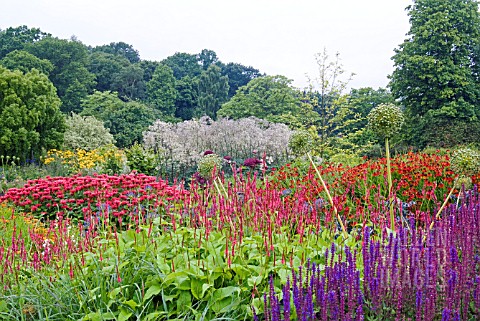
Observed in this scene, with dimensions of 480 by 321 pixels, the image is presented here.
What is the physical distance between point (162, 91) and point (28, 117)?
23445 millimetres

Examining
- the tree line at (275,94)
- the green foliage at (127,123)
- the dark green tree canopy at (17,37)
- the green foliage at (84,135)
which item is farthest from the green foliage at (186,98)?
the green foliage at (84,135)

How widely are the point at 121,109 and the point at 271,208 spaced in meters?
25.5

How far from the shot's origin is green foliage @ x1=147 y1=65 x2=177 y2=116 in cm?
3716

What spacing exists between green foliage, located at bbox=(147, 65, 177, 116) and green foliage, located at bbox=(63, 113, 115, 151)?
18.4 meters

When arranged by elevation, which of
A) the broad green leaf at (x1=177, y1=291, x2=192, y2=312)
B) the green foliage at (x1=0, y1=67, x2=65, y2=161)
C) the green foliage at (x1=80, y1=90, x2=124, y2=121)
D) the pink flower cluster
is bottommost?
the broad green leaf at (x1=177, y1=291, x2=192, y2=312)

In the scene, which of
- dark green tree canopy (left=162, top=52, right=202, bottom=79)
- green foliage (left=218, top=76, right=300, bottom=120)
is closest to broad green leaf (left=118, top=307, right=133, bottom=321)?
green foliage (left=218, top=76, right=300, bottom=120)

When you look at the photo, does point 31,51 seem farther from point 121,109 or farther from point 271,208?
point 271,208

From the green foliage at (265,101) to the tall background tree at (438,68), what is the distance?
630cm

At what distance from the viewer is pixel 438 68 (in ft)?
66.3

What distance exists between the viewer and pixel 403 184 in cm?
587

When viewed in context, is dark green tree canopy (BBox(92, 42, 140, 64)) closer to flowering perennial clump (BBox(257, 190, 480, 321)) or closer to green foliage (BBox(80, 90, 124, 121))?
green foliage (BBox(80, 90, 124, 121))

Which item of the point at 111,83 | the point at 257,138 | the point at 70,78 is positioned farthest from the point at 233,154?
the point at 111,83

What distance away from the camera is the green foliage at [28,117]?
1399 cm

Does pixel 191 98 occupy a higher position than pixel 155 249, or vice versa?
pixel 191 98
